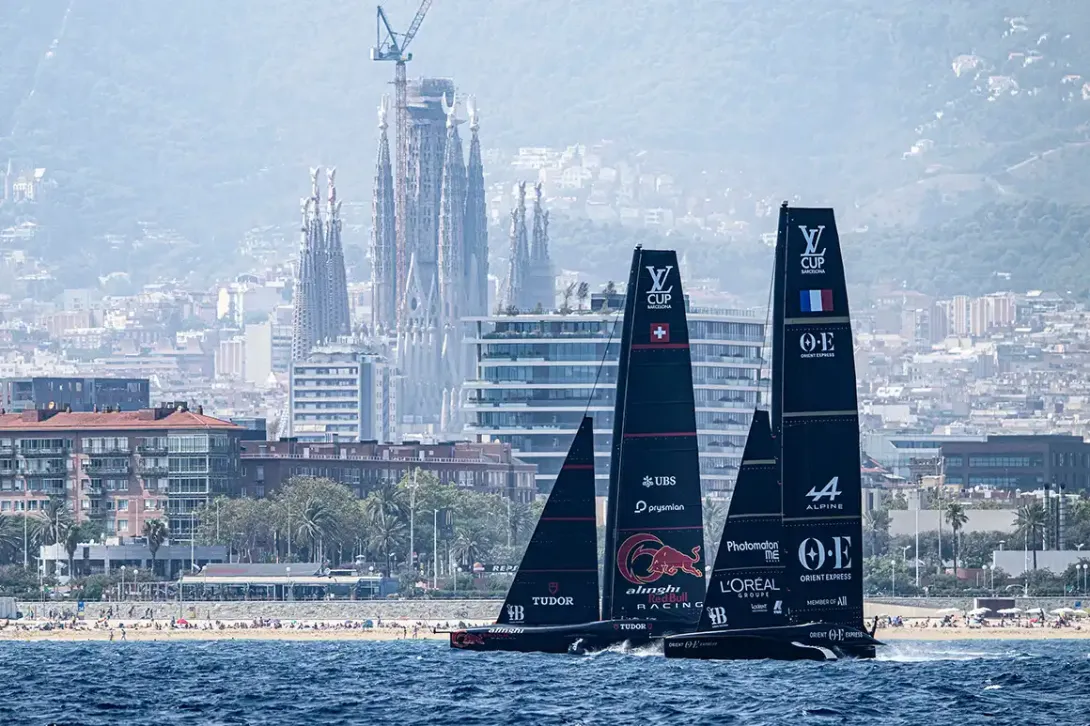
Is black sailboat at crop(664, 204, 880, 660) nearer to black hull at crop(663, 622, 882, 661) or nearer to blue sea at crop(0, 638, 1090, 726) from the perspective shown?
black hull at crop(663, 622, 882, 661)

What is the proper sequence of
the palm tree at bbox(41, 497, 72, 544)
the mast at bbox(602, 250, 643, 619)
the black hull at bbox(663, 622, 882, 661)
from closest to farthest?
the black hull at bbox(663, 622, 882, 661)
the mast at bbox(602, 250, 643, 619)
the palm tree at bbox(41, 497, 72, 544)

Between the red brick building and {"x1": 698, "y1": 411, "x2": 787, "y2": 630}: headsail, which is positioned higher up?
the red brick building

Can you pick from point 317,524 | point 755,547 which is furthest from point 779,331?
point 317,524

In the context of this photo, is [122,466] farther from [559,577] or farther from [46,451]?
[559,577]

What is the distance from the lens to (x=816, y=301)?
67.4 metres

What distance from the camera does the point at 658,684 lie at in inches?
2726

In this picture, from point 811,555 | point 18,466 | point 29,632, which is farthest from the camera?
point 18,466

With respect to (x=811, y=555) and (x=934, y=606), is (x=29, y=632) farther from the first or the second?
(x=811, y=555)

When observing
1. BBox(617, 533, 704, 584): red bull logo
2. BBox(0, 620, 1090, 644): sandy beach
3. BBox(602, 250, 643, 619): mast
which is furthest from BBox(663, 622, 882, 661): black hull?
BBox(0, 620, 1090, 644): sandy beach

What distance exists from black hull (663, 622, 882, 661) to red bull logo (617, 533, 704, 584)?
5.69 meters

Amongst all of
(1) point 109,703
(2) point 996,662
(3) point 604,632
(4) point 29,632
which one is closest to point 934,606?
(4) point 29,632

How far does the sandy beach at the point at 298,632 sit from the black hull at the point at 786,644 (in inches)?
2103

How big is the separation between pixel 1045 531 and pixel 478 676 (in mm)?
95245

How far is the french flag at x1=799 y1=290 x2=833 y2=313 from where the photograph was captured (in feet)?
221
